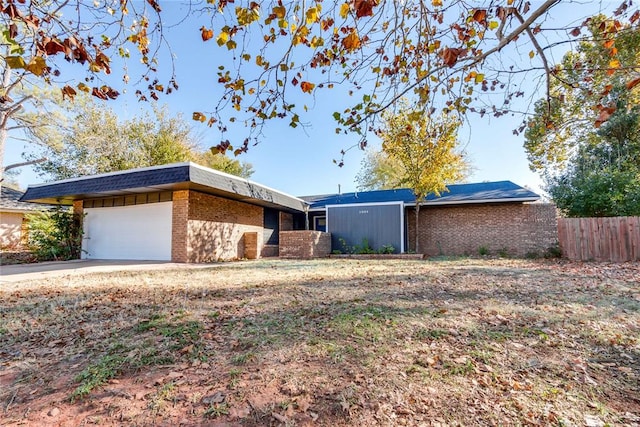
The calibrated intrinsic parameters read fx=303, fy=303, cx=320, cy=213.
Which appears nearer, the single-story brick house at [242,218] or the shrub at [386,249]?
the single-story brick house at [242,218]

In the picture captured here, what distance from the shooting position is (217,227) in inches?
449

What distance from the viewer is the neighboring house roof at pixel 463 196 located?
12.4 meters

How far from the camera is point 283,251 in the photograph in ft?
40.5

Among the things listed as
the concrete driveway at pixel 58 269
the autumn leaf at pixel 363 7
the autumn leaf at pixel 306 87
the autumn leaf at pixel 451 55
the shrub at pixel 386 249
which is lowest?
the concrete driveway at pixel 58 269

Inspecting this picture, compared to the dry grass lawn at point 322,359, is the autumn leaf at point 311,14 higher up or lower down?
higher up

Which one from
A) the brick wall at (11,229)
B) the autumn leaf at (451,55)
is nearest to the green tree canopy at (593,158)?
the autumn leaf at (451,55)

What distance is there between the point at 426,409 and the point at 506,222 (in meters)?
13.2

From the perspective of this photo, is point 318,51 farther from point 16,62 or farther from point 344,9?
point 16,62

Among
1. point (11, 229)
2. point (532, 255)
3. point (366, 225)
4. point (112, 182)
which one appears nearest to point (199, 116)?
point (112, 182)

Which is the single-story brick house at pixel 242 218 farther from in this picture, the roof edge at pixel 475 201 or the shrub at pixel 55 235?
the shrub at pixel 55 235

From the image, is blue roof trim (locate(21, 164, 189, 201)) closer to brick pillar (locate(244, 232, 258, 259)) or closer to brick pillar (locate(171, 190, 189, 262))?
brick pillar (locate(171, 190, 189, 262))

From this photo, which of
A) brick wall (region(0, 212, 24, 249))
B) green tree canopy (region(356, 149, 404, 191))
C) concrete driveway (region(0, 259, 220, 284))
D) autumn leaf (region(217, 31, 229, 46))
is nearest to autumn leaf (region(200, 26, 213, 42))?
autumn leaf (region(217, 31, 229, 46))

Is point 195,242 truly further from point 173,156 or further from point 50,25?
point 173,156

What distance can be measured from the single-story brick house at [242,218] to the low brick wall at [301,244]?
0.13 ft
